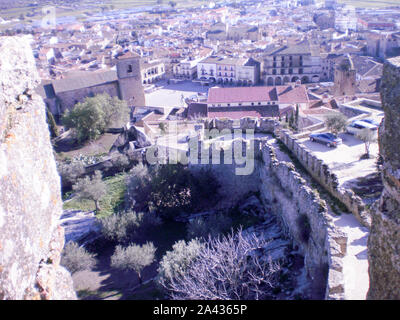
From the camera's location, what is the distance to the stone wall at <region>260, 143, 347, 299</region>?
20.5 feet

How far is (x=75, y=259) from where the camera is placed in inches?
433

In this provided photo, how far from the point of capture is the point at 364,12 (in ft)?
381

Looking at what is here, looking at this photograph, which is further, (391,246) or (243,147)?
(243,147)

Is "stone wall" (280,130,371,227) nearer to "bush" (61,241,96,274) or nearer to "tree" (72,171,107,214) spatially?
"bush" (61,241,96,274)

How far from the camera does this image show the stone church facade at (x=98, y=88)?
37.2 meters

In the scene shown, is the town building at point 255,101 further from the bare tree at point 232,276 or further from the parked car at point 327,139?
the bare tree at point 232,276

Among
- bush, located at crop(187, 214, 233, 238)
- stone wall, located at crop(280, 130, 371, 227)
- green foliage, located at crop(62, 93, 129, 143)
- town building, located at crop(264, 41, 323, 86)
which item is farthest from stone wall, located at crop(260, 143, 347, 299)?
town building, located at crop(264, 41, 323, 86)

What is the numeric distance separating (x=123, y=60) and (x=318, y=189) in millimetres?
30765

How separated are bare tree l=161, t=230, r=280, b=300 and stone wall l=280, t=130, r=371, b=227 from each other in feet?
6.73

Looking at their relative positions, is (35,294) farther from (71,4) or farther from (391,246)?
(71,4)

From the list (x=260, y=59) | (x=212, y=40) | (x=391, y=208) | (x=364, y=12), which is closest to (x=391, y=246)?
(x=391, y=208)


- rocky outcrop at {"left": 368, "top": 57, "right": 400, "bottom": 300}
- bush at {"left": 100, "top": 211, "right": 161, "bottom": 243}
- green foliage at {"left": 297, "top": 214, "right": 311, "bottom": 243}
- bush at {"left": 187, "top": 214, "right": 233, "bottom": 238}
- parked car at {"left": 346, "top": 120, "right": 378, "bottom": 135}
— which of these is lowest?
bush at {"left": 100, "top": 211, "right": 161, "bottom": 243}

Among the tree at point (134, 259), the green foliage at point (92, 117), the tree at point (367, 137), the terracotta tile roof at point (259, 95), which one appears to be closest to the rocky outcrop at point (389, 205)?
the tree at point (134, 259)

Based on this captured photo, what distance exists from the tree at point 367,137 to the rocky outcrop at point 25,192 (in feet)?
38.5
